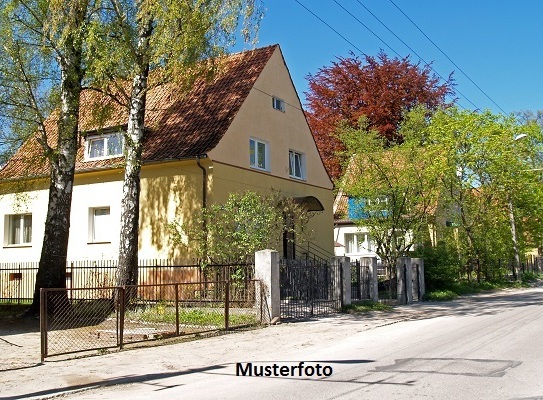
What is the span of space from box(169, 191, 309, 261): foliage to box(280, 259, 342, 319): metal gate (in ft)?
4.30

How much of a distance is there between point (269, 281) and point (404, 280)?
8471 mm

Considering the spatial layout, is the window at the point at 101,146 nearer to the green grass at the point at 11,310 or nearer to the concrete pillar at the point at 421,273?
the green grass at the point at 11,310

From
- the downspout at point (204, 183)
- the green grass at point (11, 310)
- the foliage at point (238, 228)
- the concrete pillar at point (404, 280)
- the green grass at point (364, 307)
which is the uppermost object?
the downspout at point (204, 183)

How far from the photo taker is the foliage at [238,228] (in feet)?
59.9

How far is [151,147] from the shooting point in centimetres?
2327

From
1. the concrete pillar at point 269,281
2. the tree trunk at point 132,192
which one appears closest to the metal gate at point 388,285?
the concrete pillar at point 269,281

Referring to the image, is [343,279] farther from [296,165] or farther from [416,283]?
[296,165]

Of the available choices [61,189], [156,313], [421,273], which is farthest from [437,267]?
[61,189]

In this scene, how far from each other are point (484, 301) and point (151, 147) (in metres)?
13.9

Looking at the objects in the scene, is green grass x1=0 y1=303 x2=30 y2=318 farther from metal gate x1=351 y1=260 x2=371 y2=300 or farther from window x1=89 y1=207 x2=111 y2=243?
metal gate x1=351 y1=260 x2=371 y2=300

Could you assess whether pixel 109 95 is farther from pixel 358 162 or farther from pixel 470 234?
pixel 470 234

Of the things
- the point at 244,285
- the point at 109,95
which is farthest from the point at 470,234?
the point at 109,95

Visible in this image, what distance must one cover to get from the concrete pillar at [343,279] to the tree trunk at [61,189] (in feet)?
26.4

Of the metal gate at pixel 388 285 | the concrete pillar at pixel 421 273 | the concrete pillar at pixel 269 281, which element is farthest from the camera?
the concrete pillar at pixel 421 273
